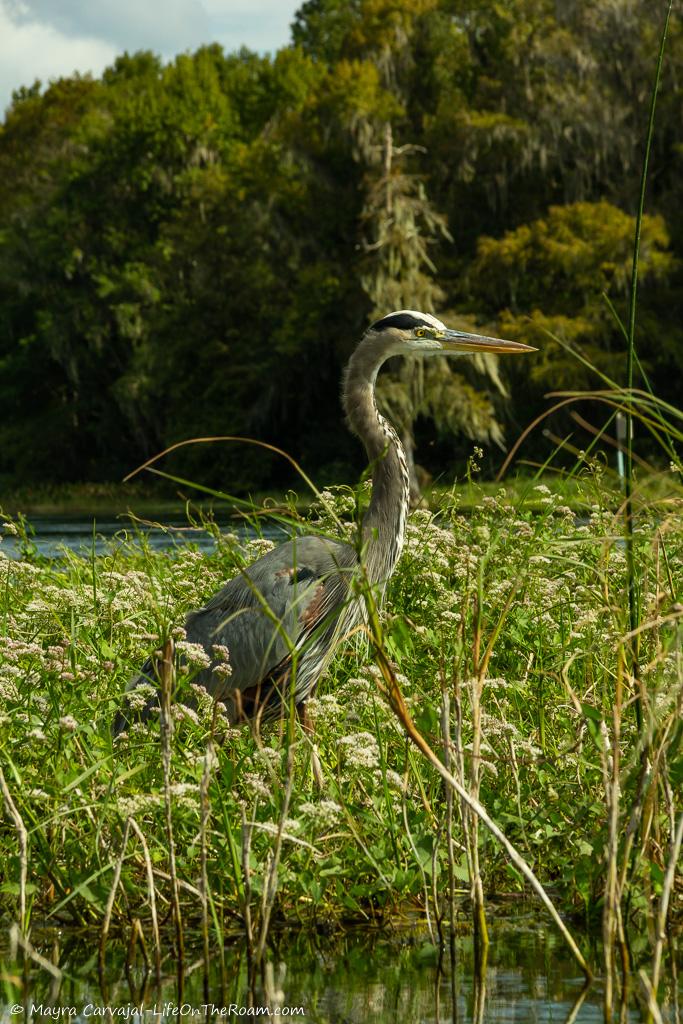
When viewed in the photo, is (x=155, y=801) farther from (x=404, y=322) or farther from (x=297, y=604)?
Result: (x=404, y=322)

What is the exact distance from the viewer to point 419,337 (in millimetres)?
5465

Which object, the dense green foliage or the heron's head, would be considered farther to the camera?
the dense green foliage

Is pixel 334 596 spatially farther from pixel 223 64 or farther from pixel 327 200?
pixel 223 64

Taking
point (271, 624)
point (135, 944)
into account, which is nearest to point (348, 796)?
point (135, 944)

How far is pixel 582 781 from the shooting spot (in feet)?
12.2

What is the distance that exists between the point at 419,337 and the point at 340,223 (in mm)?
31128

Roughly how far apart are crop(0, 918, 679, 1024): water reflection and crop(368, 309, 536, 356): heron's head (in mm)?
2467

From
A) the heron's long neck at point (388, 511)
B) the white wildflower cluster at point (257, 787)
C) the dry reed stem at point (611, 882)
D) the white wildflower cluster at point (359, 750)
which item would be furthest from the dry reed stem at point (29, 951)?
the heron's long neck at point (388, 511)

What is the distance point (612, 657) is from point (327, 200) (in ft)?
105

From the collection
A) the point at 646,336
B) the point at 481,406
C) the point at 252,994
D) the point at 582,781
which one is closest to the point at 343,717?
the point at 582,781

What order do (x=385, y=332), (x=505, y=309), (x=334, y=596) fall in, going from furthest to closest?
(x=505, y=309), (x=385, y=332), (x=334, y=596)

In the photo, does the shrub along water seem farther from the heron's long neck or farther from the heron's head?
the heron's head

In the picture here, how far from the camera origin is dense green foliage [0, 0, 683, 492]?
109 feet

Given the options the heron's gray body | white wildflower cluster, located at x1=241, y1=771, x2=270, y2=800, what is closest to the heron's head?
the heron's gray body
